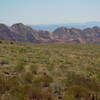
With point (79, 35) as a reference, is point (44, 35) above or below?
above

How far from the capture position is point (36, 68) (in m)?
11.5

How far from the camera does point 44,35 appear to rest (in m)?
132

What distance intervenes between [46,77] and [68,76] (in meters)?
1.15

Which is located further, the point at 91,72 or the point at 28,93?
the point at 91,72

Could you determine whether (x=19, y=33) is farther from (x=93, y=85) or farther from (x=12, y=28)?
(x=93, y=85)

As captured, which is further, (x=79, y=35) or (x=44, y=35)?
(x=79, y=35)

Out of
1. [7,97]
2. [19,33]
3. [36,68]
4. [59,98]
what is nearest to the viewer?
[7,97]

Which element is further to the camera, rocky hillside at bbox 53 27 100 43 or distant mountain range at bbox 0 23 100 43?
rocky hillside at bbox 53 27 100 43

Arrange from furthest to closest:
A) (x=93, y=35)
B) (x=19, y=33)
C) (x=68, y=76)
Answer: (x=93, y=35) → (x=19, y=33) → (x=68, y=76)

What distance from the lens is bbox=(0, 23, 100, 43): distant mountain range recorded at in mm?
121438

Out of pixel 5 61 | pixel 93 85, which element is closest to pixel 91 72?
pixel 93 85

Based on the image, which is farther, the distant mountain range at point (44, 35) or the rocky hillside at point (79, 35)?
the rocky hillside at point (79, 35)

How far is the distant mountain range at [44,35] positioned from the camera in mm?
121438

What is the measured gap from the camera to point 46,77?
957cm
